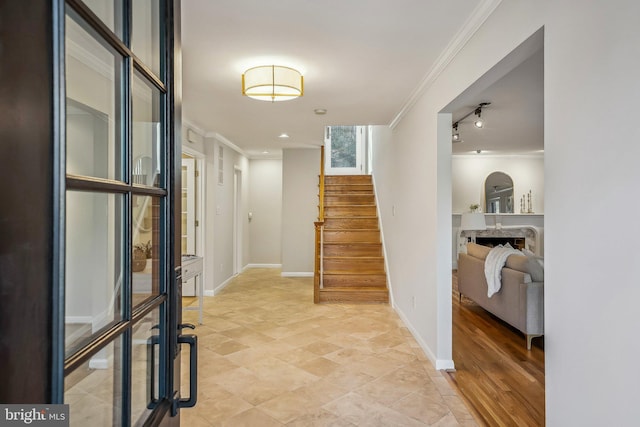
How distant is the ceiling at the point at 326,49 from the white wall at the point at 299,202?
8.97 ft

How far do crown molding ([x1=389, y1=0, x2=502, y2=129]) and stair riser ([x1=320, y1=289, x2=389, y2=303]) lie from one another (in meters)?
2.67

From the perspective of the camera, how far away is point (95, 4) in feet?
2.15

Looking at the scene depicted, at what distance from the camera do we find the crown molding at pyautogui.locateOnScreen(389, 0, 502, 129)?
6.86 feet

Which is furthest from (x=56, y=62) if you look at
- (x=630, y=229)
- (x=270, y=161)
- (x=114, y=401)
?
(x=270, y=161)

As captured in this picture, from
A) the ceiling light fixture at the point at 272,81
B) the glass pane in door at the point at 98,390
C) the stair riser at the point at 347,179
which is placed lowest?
the glass pane in door at the point at 98,390

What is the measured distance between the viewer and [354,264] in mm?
5898

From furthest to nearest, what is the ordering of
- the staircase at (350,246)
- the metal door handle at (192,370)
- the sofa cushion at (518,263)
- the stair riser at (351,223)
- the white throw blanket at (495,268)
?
the stair riser at (351,223)
the staircase at (350,246)
the white throw blanket at (495,268)
the sofa cushion at (518,263)
the metal door handle at (192,370)

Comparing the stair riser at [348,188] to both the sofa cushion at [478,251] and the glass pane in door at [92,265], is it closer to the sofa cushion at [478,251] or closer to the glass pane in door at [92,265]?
the sofa cushion at [478,251]

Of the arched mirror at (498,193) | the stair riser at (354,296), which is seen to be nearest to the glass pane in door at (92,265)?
the stair riser at (354,296)

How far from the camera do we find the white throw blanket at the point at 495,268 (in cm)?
402

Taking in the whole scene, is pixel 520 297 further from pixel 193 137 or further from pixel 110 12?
pixel 193 137

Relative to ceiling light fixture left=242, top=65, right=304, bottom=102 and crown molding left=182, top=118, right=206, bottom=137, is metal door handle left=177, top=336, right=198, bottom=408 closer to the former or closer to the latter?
ceiling light fixture left=242, top=65, right=304, bottom=102

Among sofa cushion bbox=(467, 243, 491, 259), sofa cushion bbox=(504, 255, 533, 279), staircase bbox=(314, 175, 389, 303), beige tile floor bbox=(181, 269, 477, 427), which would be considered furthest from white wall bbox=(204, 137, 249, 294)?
sofa cushion bbox=(504, 255, 533, 279)

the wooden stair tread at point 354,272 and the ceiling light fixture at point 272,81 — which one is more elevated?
the ceiling light fixture at point 272,81
